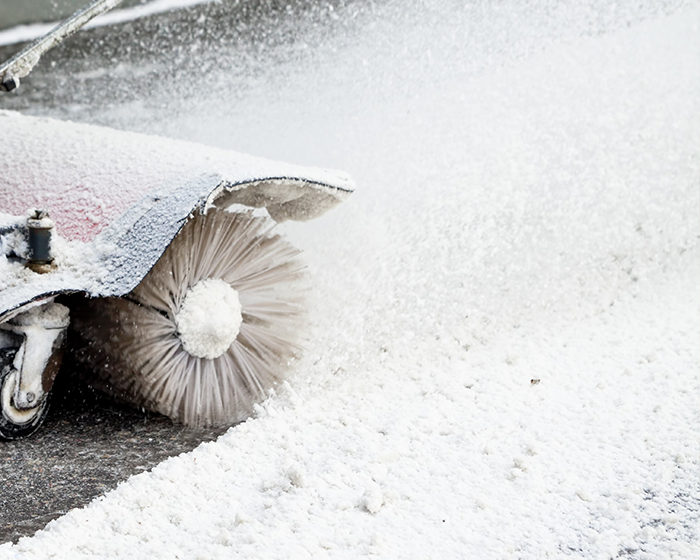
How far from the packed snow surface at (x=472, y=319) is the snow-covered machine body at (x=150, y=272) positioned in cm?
14

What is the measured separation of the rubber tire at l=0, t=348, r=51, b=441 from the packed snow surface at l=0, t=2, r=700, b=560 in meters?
0.26

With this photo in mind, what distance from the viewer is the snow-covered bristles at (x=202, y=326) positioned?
123 cm

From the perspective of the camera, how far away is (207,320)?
1226 millimetres

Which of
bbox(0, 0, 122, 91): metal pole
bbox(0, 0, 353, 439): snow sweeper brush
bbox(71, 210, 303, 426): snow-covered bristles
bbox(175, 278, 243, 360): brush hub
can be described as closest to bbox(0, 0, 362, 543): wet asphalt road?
bbox(0, 0, 122, 91): metal pole

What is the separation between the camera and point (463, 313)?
1.75 meters

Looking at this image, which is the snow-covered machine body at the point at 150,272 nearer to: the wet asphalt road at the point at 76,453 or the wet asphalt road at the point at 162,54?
the wet asphalt road at the point at 76,453

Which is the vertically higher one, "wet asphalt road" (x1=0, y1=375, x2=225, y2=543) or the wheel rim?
the wheel rim

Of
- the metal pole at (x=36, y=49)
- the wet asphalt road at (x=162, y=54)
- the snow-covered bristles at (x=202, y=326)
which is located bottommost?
the snow-covered bristles at (x=202, y=326)

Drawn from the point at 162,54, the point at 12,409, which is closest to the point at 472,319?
the point at 12,409

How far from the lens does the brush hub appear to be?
1.22 meters

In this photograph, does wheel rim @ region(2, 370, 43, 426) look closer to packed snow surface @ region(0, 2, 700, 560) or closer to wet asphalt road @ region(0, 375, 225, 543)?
wet asphalt road @ region(0, 375, 225, 543)

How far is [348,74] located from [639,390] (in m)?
2.17

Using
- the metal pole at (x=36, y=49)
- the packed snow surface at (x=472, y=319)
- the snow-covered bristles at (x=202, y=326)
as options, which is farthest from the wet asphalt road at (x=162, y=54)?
the snow-covered bristles at (x=202, y=326)

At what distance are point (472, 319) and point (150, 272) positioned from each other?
32.1 inches
